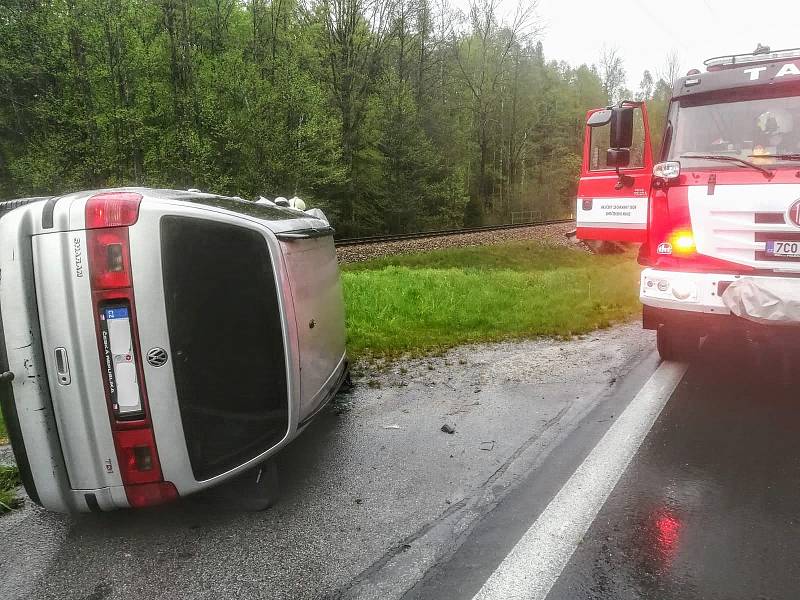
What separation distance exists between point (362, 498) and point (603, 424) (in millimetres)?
1920

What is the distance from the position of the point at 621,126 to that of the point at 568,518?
13.1 ft

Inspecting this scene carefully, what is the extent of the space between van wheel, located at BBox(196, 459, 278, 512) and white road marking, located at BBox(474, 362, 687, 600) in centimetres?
127

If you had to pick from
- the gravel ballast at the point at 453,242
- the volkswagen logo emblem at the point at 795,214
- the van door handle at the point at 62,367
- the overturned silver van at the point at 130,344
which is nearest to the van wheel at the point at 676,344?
the volkswagen logo emblem at the point at 795,214

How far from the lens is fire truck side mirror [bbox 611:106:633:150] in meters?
5.70

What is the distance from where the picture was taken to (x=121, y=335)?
2.67 metres

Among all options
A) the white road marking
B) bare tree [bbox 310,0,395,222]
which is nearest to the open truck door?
the white road marking

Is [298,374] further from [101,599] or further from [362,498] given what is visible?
[101,599]

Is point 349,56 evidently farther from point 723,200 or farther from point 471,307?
point 723,200

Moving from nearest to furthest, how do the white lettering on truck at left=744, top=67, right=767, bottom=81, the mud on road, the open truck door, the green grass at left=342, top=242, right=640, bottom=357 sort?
the mud on road, the white lettering on truck at left=744, top=67, right=767, bottom=81, the open truck door, the green grass at left=342, top=242, right=640, bottom=357

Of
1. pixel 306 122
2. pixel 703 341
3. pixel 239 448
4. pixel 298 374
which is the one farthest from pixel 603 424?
pixel 306 122

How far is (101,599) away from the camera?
2.46 m

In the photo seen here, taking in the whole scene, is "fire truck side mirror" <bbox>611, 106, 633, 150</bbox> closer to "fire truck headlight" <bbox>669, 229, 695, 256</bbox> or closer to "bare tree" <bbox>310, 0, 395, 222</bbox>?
"fire truck headlight" <bbox>669, 229, 695, 256</bbox>

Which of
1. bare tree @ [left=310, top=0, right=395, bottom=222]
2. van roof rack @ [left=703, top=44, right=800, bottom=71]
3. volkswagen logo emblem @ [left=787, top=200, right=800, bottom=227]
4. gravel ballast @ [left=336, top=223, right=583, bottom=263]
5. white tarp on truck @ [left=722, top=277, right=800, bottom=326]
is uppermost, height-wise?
bare tree @ [left=310, top=0, right=395, bottom=222]

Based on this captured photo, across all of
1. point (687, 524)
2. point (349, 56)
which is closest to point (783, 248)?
point (687, 524)
